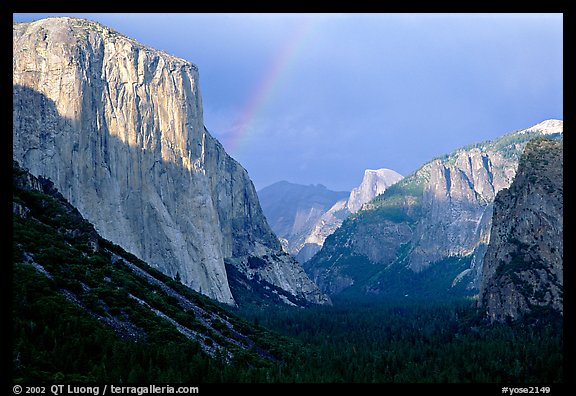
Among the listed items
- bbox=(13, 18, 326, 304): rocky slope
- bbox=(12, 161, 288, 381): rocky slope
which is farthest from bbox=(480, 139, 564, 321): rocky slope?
bbox=(13, 18, 326, 304): rocky slope

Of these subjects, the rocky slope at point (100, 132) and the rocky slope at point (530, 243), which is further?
the rocky slope at point (100, 132)

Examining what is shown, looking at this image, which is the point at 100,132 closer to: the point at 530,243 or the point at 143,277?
the point at 143,277

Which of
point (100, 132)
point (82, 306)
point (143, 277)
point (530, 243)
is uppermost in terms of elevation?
point (100, 132)

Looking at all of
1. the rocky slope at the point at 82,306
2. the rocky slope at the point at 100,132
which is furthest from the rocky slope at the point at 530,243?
the rocky slope at the point at 100,132

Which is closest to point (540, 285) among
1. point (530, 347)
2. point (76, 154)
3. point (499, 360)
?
point (530, 347)

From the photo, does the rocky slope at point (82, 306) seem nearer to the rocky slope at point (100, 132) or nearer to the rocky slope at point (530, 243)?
the rocky slope at point (100, 132)

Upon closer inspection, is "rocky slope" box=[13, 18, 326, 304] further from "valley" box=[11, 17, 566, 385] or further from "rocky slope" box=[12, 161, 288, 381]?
"rocky slope" box=[12, 161, 288, 381]

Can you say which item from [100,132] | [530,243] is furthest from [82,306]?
[530,243]

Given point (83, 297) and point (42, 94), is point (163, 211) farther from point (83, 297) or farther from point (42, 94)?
point (83, 297)
